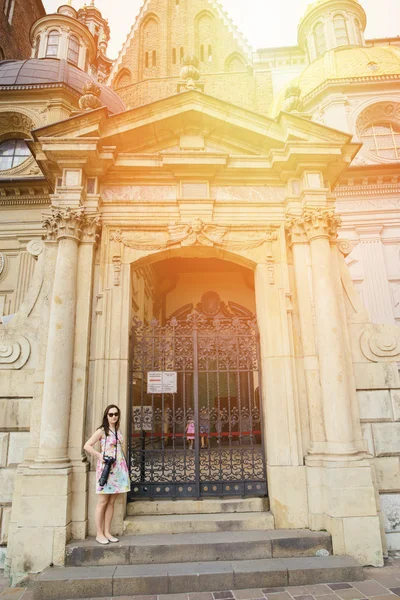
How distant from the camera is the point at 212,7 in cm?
3050

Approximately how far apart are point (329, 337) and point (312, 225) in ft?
6.06

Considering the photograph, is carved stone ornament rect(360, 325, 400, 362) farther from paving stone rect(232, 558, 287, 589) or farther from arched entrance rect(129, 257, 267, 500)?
paving stone rect(232, 558, 287, 589)

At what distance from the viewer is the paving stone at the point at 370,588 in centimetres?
449

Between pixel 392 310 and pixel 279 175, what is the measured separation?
910 cm

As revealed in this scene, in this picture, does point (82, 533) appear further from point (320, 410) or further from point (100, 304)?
point (320, 410)

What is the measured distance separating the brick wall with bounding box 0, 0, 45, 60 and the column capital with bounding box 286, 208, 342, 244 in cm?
2291

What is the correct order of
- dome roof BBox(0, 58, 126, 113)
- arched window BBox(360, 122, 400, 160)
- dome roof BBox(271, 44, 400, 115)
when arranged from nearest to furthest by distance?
1. arched window BBox(360, 122, 400, 160)
2. dome roof BBox(0, 58, 126, 113)
3. dome roof BBox(271, 44, 400, 115)

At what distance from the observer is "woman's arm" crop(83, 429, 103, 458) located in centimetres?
534

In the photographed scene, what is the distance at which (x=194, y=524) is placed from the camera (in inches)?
224

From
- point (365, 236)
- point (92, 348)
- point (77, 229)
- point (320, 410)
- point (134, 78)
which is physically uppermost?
point (134, 78)

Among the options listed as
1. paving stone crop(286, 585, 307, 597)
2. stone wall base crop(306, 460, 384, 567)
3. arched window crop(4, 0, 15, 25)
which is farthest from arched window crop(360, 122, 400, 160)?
arched window crop(4, 0, 15, 25)

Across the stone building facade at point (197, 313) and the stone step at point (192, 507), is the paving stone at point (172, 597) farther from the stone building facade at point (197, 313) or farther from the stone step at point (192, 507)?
the stone step at point (192, 507)

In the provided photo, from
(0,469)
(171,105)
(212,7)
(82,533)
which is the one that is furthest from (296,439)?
(212,7)

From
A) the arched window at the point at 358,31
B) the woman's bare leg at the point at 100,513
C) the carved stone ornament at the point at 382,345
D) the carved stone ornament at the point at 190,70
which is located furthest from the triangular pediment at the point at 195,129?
the arched window at the point at 358,31
